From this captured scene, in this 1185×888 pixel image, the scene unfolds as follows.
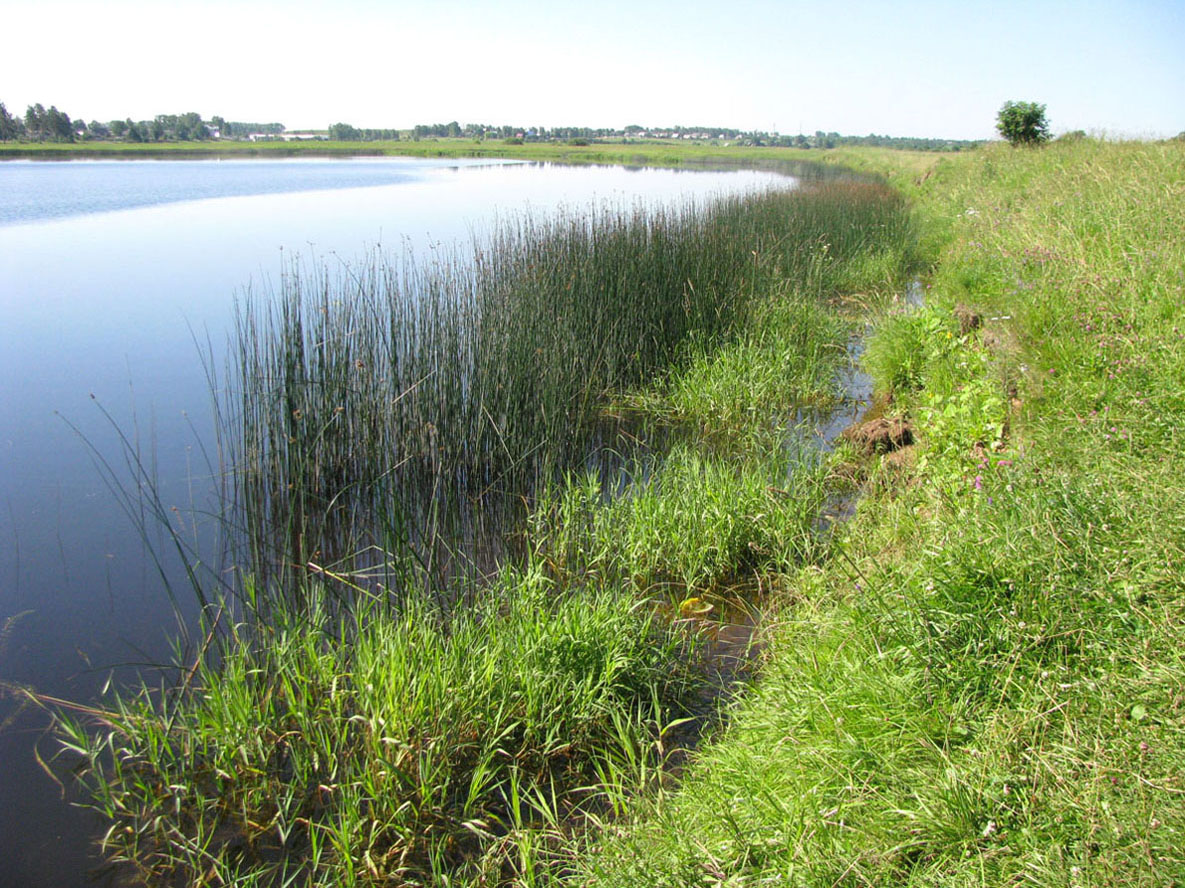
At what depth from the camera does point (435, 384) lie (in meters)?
4.80

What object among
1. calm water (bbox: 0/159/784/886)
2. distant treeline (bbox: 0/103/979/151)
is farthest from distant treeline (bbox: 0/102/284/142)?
calm water (bbox: 0/159/784/886)

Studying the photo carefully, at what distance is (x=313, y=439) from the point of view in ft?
14.6

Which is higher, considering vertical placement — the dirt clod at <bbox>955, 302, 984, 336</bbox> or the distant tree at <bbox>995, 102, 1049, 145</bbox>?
the distant tree at <bbox>995, 102, 1049, 145</bbox>

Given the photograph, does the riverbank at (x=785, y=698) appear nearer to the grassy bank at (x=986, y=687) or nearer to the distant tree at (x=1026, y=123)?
the grassy bank at (x=986, y=687)

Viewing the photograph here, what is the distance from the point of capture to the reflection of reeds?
427 cm

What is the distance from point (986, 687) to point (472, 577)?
7.83 ft

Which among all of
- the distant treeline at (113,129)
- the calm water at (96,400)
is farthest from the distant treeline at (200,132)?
the calm water at (96,400)

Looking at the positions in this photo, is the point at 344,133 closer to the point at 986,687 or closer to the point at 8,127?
the point at 8,127

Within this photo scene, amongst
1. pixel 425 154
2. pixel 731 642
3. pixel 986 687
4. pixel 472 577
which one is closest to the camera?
pixel 986 687

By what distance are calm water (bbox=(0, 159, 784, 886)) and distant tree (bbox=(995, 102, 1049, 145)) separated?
1154cm

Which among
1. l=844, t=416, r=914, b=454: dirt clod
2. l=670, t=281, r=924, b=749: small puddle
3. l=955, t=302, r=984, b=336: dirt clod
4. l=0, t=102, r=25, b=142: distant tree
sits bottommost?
l=670, t=281, r=924, b=749: small puddle

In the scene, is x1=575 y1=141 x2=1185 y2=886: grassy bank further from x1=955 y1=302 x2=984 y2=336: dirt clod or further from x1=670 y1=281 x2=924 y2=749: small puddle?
x1=955 y1=302 x2=984 y2=336: dirt clod

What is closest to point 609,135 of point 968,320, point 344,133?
point 344,133

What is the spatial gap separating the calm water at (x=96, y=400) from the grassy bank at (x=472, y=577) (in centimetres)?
24
